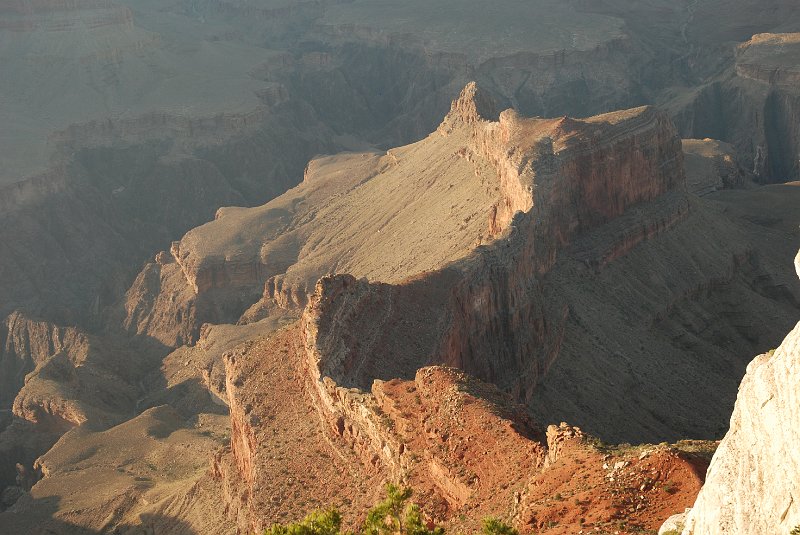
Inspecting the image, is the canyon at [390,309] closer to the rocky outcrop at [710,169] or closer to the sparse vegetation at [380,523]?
the rocky outcrop at [710,169]

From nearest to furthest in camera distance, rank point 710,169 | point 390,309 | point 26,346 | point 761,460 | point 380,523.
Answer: point 761,460 → point 380,523 → point 390,309 → point 710,169 → point 26,346

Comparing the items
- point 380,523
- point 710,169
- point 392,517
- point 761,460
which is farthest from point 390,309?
point 710,169

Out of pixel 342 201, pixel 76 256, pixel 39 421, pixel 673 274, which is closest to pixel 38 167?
pixel 76 256

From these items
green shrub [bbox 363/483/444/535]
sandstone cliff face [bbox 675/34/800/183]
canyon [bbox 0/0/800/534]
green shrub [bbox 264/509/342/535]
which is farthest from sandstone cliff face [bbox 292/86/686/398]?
Answer: sandstone cliff face [bbox 675/34/800/183]

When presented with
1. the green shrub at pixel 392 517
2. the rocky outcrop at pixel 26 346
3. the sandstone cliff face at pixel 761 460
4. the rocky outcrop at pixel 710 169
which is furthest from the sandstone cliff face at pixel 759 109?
the sandstone cliff face at pixel 761 460

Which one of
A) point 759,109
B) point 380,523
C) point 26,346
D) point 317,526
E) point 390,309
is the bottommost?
point 26,346

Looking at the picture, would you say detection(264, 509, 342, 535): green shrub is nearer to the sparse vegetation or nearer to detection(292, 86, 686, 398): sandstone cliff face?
the sparse vegetation

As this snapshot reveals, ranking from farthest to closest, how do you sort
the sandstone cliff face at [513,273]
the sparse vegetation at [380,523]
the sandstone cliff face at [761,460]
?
the sandstone cliff face at [513,273]
the sparse vegetation at [380,523]
the sandstone cliff face at [761,460]

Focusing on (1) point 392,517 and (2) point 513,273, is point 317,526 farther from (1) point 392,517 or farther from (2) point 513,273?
(2) point 513,273
